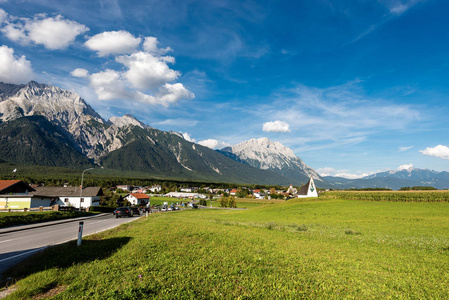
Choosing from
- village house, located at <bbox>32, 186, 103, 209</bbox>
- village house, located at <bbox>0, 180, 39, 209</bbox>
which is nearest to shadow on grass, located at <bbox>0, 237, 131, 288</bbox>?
village house, located at <bbox>0, 180, 39, 209</bbox>

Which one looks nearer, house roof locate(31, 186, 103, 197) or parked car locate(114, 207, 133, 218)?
parked car locate(114, 207, 133, 218)

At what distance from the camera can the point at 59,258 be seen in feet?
34.4

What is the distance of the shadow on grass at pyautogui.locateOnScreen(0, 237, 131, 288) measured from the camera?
29.0ft

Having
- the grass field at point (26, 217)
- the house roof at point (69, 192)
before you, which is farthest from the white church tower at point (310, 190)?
the grass field at point (26, 217)

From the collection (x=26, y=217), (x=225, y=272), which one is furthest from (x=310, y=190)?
(x=225, y=272)

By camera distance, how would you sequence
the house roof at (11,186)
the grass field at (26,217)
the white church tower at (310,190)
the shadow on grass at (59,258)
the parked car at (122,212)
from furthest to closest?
the white church tower at (310,190) → the house roof at (11,186) → the parked car at (122,212) → the grass field at (26,217) → the shadow on grass at (59,258)

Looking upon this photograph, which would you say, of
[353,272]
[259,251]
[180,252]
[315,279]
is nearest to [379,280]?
[353,272]

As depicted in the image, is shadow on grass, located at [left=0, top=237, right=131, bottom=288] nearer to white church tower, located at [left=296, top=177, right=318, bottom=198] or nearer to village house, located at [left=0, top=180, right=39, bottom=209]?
Answer: village house, located at [left=0, top=180, right=39, bottom=209]

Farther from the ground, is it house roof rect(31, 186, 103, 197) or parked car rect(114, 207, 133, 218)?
house roof rect(31, 186, 103, 197)

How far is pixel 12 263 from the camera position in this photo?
10.6 meters

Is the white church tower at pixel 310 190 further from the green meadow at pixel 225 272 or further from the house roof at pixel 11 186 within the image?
the house roof at pixel 11 186

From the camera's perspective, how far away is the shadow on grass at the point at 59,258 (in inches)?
348

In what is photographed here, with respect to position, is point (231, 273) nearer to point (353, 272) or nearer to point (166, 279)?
point (166, 279)

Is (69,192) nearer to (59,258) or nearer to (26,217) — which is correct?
(26,217)
